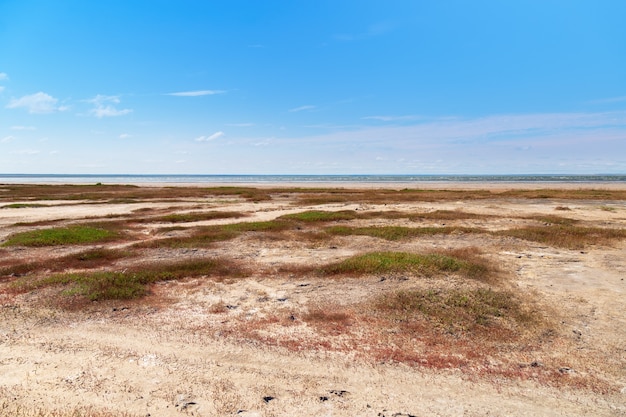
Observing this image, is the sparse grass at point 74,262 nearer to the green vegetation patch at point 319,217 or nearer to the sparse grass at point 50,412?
the sparse grass at point 50,412

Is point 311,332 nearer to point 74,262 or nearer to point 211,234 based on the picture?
point 74,262

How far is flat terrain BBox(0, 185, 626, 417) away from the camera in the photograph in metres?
5.74

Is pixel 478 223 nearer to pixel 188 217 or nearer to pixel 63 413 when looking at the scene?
pixel 188 217

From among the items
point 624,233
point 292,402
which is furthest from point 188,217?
point 624,233

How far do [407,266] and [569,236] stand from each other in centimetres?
1165

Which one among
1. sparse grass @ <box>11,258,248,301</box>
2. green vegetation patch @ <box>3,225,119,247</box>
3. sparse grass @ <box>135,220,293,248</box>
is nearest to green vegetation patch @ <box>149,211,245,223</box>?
sparse grass @ <box>135,220,293,248</box>

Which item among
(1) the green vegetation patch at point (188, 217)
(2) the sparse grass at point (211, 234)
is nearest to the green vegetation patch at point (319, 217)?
(2) the sparse grass at point (211, 234)

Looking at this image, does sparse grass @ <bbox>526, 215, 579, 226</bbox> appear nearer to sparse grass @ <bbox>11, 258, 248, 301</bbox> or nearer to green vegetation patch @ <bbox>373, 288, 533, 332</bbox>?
green vegetation patch @ <bbox>373, 288, 533, 332</bbox>

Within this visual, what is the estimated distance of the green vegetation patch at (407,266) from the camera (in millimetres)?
12578

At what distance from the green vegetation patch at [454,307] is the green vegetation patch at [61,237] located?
15391 millimetres

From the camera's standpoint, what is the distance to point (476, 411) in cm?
547

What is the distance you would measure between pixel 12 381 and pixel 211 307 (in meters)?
4.27

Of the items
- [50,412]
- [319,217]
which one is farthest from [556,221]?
[50,412]

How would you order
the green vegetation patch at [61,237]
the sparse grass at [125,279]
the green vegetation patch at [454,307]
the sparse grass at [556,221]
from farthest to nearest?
1. the sparse grass at [556,221]
2. the green vegetation patch at [61,237]
3. the sparse grass at [125,279]
4. the green vegetation patch at [454,307]
